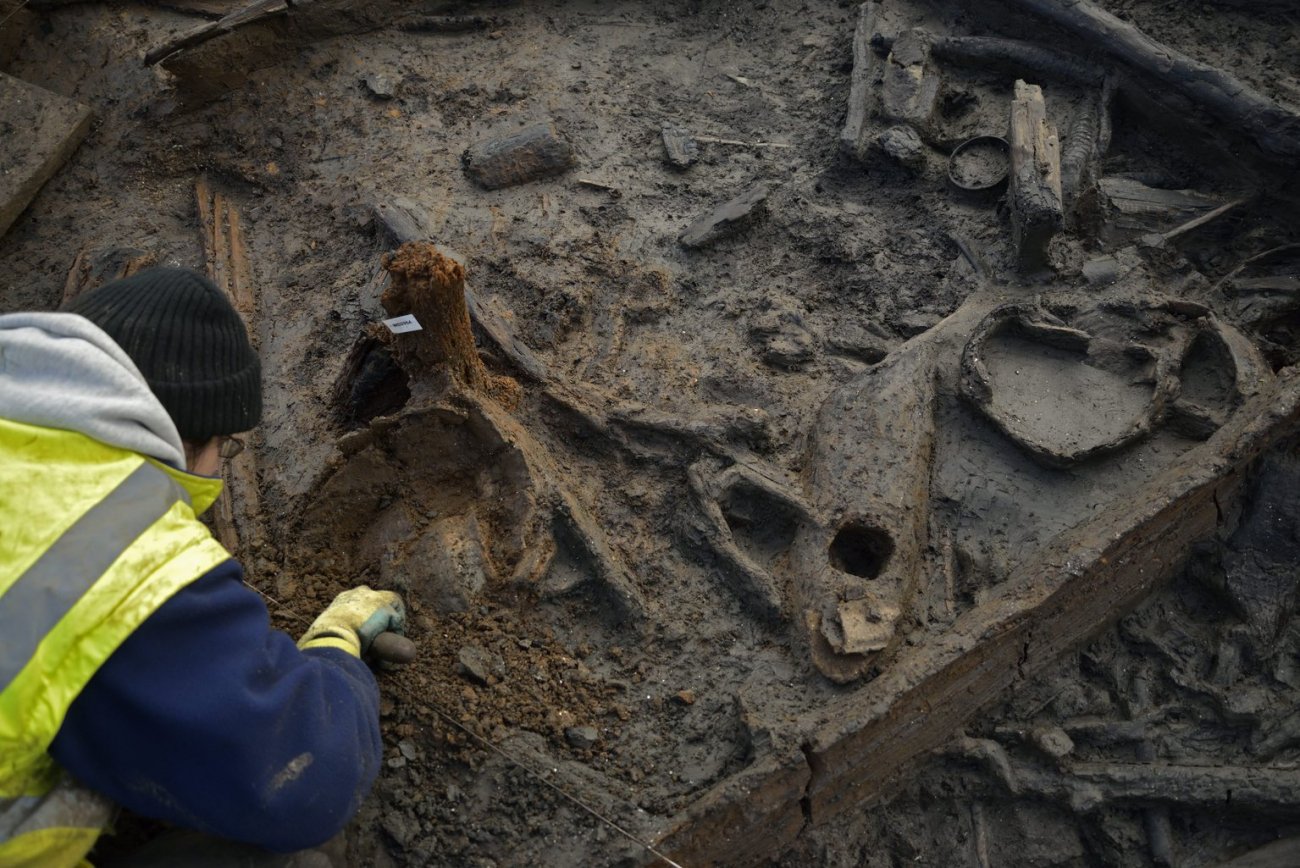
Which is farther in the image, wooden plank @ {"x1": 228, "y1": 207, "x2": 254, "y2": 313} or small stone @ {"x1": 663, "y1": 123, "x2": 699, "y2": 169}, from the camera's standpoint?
small stone @ {"x1": 663, "y1": 123, "x2": 699, "y2": 169}

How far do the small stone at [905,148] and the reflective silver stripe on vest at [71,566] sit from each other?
13.9 ft

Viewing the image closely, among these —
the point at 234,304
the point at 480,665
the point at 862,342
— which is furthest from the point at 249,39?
the point at 480,665

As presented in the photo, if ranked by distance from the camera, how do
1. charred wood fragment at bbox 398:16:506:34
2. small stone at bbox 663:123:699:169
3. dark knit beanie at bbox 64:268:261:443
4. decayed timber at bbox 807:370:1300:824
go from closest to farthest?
dark knit beanie at bbox 64:268:261:443, decayed timber at bbox 807:370:1300:824, small stone at bbox 663:123:699:169, charred wood fragment at bbox 398:16:506:34

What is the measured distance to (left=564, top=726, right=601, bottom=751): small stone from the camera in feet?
10.6

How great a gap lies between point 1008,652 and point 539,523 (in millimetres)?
1749

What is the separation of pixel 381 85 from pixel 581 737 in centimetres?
443

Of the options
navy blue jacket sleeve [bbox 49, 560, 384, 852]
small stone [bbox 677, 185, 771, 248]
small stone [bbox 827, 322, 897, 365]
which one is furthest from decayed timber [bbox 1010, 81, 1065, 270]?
navy blue jacket sleeve [bbox 49, 560, 384, 852]

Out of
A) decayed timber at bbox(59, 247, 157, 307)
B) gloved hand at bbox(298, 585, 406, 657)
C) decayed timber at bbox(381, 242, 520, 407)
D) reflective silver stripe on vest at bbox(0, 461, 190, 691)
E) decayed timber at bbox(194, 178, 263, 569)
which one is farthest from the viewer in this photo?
decayed timber at bbox(59, 247, 157, 307)

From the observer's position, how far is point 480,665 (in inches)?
131

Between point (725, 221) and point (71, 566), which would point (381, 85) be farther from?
point (71, 566)

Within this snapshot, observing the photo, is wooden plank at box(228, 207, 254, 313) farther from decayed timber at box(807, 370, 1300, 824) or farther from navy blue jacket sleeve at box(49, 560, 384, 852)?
decayed timber at box(807, 370, 1300, 824)

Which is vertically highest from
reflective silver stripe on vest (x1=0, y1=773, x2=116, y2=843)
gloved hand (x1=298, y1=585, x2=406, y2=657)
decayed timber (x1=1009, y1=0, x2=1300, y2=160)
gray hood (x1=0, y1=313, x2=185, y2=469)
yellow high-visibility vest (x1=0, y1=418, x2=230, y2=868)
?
decayed timber (x1=1009, y1=0, x2=1300, y2=160)

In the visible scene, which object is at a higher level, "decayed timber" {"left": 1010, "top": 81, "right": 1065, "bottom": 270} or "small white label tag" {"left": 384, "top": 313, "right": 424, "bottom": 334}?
"decayed timber" {"left": 1010, "top": 81, "right": 1065, "bottom": 270}

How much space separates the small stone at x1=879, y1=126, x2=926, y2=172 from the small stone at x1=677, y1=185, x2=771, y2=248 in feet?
2.34
